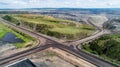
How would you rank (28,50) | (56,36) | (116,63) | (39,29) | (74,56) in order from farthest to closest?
(39,29)
(56,36)
(28,50)
(74,56)
(116,63)

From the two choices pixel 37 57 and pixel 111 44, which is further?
pixel 111 44

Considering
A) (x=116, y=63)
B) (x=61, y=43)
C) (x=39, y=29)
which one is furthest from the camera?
(x=39, y=29)

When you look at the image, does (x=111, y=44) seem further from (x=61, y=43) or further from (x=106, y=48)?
(x=61, y=43)

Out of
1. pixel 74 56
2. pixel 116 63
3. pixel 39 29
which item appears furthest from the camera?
pixel 39 29

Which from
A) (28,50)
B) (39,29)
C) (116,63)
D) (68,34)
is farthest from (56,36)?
(116,63)

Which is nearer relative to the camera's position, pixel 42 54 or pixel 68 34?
pixel 42 54

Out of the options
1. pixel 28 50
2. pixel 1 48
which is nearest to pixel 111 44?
pixel 28 50

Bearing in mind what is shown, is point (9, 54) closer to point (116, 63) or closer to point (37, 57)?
point (37, 57)

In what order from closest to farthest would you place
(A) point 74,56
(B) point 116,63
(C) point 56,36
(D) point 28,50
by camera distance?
(B) point 116,63 → (A) point 74,56 → (D) point 28,50 → (C) point 56,36
